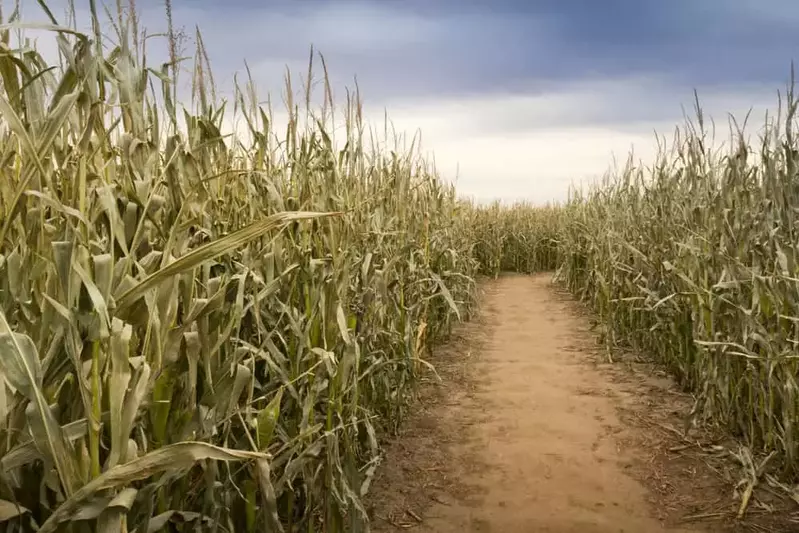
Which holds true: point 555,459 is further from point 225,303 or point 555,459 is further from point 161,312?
point 161,312

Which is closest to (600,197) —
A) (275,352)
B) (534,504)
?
(534,504)

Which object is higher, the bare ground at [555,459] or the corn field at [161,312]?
the corn field at [161,312]

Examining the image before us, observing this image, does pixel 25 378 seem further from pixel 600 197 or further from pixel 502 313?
pixel 600 197

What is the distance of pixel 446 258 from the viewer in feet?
24.3

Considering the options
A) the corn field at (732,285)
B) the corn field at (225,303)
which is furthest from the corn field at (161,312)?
the corn field at (732,285)

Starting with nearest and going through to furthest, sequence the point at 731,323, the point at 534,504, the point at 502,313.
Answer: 1. the point at 534,504
2. the point at 731,323
3. the point at 502,313

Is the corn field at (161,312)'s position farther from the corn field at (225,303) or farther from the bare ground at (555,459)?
the bare ground at (555,459)

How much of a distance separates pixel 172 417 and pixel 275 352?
2.01 ft

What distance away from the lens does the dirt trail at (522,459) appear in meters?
3.43

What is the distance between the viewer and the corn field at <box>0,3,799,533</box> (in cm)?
143

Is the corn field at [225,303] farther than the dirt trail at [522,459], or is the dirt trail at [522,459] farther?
the dirt trail at [522,459]

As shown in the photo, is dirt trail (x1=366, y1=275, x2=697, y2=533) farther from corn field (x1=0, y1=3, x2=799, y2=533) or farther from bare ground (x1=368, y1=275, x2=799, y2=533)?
corn field (x1=0, y1=3, x2=799, y2=533)

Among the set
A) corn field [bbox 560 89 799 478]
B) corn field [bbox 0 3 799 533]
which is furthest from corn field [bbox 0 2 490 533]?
corn field [bbox 560 89 799 478]

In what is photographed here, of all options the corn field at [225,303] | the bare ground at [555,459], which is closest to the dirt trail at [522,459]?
the bare ground at [555,459]
